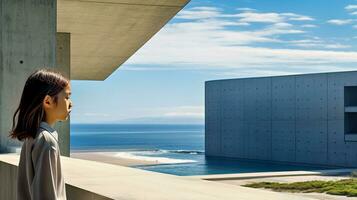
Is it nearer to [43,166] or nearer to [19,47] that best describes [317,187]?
[19,47]

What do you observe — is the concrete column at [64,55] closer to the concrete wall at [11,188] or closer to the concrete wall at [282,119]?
the concrete wall at [11,188]

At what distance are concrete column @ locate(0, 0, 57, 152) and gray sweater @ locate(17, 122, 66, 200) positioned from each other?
27.5ft

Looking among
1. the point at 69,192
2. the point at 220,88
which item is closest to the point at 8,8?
the point at 69,192

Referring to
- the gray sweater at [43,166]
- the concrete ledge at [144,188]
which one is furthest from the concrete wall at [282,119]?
the gray sweater at [43,166]

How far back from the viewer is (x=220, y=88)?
5466 centimetres

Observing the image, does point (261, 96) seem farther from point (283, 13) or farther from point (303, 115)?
point (283, 13)

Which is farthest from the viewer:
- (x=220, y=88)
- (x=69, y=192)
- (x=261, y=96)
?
(x=220, y=88)

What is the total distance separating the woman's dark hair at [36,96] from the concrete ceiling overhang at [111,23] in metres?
12.2

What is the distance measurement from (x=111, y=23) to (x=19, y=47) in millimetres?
7498

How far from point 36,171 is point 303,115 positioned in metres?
45.8

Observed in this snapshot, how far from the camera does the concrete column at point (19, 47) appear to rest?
35.0 ft

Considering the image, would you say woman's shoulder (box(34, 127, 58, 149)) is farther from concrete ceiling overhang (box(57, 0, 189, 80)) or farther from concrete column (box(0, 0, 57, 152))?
concrete ceiling overhang (box(57, 0, 189, 80))

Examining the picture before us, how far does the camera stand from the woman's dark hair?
8.38ft

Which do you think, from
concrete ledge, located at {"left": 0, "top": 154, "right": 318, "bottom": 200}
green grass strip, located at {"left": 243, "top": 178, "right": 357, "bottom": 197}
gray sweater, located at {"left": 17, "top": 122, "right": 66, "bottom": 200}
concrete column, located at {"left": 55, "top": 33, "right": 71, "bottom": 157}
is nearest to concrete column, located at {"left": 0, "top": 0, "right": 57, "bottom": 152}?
concrete ledge, located at {"left": 0, "top": 154, "right": 318, "bottom": 200}
